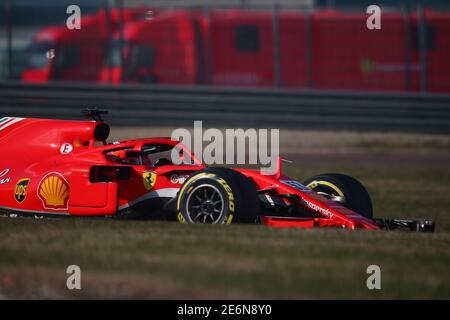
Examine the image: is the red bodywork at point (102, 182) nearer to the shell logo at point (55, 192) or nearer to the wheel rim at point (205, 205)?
the shell logo at point (55, 192)

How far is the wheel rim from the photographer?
27.1 feet

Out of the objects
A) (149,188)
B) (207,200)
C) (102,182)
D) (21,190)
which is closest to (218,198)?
(207,200)

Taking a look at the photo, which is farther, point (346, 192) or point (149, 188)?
point (346, 192)

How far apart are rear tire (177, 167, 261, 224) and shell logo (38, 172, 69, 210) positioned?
123 centimetres

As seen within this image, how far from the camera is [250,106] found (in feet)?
60.5

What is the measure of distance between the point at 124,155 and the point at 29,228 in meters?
1.63

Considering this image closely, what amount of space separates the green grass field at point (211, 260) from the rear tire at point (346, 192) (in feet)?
3.73

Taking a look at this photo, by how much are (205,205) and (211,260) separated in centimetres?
187

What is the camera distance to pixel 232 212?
319 inches

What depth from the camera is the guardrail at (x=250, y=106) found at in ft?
60.0

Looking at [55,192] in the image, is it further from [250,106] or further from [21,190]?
[250,106]

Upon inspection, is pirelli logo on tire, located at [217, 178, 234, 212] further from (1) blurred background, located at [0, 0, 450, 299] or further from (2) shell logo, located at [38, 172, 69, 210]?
(1) blurred background, located at [0, 0, 450, 299]

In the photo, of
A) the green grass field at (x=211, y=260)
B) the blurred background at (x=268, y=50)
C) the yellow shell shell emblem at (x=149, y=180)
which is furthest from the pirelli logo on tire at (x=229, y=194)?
the blurred background at (x=268, y=50)

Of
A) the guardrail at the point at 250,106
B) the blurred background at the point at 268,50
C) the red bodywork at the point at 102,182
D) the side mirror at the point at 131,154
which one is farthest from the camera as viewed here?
the blurred background at the point at 268,50
